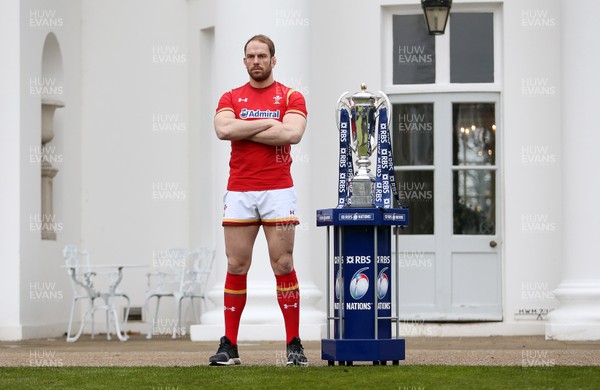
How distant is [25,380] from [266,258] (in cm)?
565

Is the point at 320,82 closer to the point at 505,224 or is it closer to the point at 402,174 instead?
the point at 402,174

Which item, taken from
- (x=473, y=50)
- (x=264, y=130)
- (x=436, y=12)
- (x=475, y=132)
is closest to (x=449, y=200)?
(x=475, y=132)

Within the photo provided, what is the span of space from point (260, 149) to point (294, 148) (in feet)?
16.8

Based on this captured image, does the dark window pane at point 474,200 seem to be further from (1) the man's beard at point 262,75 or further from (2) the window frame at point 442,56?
(1) the man's beard at point 262,75

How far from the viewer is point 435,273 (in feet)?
51.5

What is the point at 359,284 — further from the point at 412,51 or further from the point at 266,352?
the point at 412,51

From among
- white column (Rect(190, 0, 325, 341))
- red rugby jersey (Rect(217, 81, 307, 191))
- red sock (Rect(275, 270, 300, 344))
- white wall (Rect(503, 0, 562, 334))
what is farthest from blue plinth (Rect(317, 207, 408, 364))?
white wall (Rect(503, 0, 562, 334))

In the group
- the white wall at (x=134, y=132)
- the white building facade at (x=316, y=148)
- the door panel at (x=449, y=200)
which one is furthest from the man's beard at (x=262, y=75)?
the white wall at (x=134, y=132)

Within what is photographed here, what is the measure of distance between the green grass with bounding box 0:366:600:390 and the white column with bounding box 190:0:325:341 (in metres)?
4.70

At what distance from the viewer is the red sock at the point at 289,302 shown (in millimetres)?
9188

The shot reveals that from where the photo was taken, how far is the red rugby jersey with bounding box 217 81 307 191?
9078mm

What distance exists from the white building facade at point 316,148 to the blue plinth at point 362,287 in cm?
460

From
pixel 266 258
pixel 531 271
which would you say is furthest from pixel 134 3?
pixel 531 271

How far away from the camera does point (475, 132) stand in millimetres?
Result: 15695
